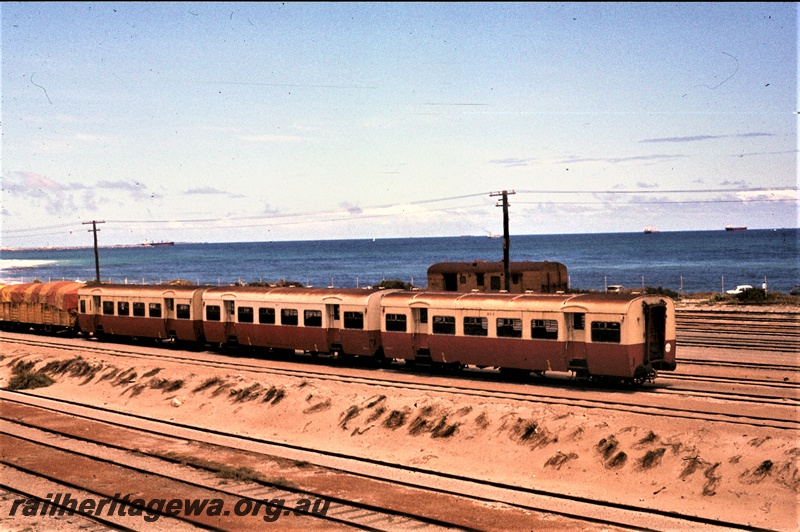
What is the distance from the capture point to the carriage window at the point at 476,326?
2826 centimetres

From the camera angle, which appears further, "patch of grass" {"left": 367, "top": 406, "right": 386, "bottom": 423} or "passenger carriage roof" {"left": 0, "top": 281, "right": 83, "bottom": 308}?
"passenger carriage roof" {"left": 0, "top": 281, "right": 83, "bottom": 308}

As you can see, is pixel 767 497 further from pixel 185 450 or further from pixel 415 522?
pixel 185 450

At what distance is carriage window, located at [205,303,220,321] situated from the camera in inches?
1517

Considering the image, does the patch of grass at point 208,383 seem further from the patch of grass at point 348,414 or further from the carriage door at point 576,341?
the carriage door at point 576,341

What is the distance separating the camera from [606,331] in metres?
25.5

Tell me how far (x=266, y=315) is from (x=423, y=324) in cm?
892

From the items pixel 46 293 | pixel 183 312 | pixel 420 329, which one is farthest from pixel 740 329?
pixel 46 293

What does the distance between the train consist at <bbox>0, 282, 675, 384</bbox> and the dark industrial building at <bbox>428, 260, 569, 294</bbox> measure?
58.5ft

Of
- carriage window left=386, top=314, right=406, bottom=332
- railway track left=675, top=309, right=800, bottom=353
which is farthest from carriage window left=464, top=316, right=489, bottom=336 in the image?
railway track left=675, top=309, right=800, bottom=353

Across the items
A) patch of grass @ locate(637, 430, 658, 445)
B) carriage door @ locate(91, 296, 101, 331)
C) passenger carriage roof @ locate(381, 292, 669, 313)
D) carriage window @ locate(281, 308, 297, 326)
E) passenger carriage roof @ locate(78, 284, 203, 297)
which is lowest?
patch of grass @ locate(637, 430, 658, 445)

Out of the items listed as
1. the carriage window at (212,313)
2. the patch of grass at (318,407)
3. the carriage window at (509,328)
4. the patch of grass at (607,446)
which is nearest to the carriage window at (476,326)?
the carriage window at (509,328)

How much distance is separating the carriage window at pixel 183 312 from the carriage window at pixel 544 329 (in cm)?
1973

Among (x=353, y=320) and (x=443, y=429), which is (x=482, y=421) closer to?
(x=443, y=429)

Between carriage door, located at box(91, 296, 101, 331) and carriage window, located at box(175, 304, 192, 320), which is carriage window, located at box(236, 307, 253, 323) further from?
carriage door, located at box(91, 296, 101, 331)
